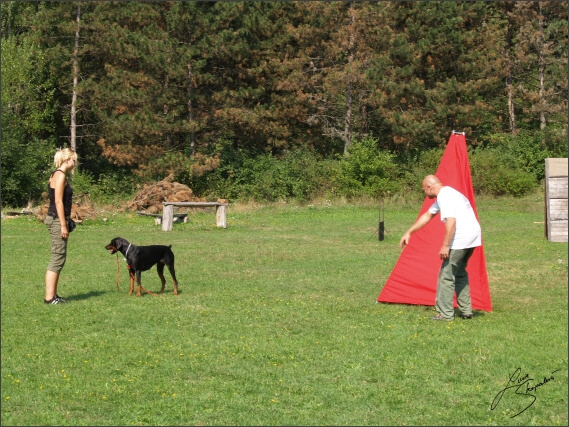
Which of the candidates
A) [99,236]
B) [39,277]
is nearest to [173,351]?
[39,277]

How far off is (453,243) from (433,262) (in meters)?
1.32

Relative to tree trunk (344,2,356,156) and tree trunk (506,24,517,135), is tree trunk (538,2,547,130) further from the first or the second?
tree trunk (344,2,356,156)

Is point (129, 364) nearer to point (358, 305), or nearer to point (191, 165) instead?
point (358, 305)

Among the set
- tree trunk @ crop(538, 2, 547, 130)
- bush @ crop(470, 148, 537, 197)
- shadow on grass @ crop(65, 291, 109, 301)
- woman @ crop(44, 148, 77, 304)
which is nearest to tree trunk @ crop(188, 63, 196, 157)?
bush @ crop(470, 148, 537, 197)

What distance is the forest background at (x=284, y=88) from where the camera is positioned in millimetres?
39000

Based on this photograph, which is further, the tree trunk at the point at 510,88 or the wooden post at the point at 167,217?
the tree trunk at the point at 510,88

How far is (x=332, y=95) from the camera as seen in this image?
140 ft

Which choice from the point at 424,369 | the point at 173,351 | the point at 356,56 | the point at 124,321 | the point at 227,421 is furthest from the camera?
the point at 356,56

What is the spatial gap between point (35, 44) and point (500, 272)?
35148mm

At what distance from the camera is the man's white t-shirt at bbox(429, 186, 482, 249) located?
9727 millimetres

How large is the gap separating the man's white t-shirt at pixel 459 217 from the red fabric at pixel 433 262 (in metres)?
0.86

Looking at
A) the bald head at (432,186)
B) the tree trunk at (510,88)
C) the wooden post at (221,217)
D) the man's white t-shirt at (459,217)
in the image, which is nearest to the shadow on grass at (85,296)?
the bald head at (432,186)

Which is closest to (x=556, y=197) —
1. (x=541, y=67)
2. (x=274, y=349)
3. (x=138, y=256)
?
(x=138, y=256)

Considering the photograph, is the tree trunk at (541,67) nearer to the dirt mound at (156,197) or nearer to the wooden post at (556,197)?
the dirt mound at (156,197)
